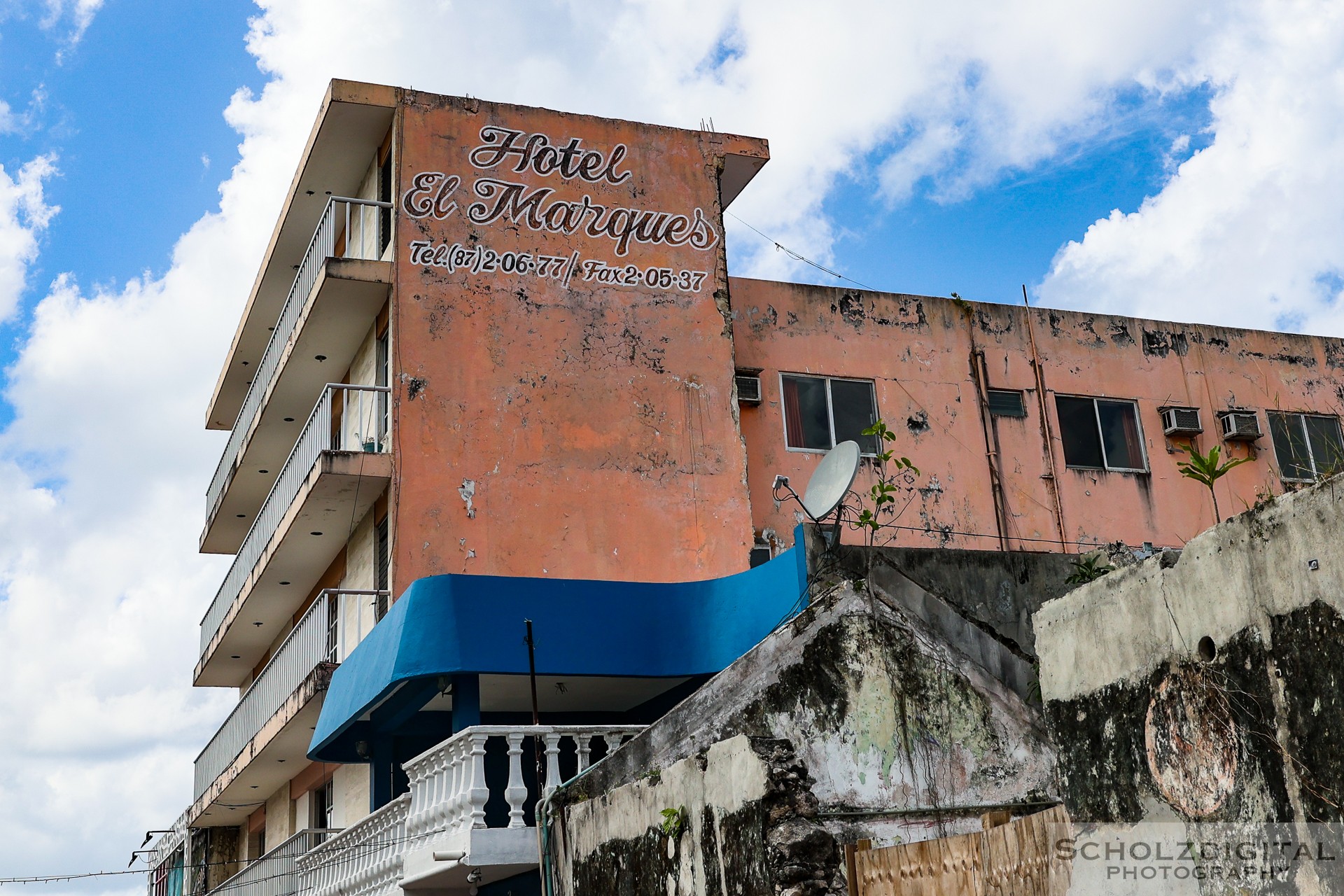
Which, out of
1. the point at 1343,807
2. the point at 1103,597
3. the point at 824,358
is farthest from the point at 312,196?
the point at 1343,807

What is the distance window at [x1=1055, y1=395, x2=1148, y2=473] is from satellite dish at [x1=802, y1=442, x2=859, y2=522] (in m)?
8.16

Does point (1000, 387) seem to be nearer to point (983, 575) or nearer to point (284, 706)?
point (983, 575)

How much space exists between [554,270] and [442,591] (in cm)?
598

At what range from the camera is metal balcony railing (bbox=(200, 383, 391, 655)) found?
17.1m

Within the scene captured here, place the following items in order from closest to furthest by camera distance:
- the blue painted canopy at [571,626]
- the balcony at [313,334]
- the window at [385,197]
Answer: the blue painted canopy at [571,626] → the balcony at [313,334] → the window at [385,197]

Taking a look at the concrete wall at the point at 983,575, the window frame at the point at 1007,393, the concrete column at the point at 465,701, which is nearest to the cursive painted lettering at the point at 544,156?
the window frame at the point at 1007,393

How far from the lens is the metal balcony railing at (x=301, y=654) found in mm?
17625

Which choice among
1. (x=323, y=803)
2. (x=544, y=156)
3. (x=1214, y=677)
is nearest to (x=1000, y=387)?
(x=544, y=156)

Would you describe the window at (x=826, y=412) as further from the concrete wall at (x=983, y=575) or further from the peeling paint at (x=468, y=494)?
the concrete wall at (x=983, y=575)

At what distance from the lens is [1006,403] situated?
65.9ft

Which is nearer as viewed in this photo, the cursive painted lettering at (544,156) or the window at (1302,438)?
the cursive painted lettering at (544,156)

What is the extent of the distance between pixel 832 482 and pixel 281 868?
409 inches

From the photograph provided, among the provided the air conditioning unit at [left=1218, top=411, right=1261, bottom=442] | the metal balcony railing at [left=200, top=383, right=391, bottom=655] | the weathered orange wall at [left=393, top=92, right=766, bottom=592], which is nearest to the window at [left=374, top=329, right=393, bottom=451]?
the metal balcony railing at [left=200, top=383, right=391, bottom=655]

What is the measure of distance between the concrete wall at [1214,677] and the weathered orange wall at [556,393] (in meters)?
11.4
